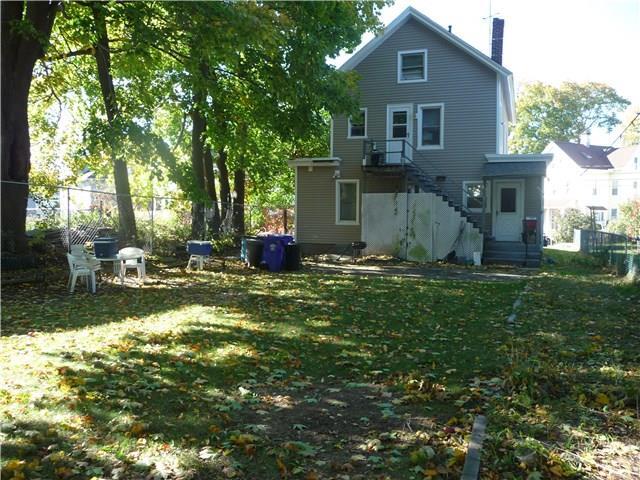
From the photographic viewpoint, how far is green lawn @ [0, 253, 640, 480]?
11.5ft

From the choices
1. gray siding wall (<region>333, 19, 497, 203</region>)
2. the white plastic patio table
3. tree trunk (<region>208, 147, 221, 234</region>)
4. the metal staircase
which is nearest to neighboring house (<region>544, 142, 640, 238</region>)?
gray siding wall (<region>333, 19, 497, 203</region>)

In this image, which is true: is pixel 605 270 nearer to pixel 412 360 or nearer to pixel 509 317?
pixel 509 317

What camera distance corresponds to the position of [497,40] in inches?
969

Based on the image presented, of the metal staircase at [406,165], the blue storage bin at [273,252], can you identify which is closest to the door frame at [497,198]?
the metal staircase at [406,165]

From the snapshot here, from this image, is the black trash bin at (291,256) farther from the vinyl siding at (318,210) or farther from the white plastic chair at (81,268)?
the vinyl siding at (318,210)

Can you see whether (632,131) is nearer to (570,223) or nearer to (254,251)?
(570,223)

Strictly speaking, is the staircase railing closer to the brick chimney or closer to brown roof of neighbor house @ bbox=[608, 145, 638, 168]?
the brick chimney

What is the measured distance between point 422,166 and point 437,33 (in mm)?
5446

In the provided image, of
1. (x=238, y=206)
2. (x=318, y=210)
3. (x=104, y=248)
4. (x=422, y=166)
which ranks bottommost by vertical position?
(x=104, y=248)

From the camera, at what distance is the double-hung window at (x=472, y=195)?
2136cm

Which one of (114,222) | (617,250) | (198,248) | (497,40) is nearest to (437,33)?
(497,40)

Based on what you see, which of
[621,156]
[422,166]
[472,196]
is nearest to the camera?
[472,196]

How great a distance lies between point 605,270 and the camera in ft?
55.5

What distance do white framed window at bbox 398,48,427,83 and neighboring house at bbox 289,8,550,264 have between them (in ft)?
0.14
